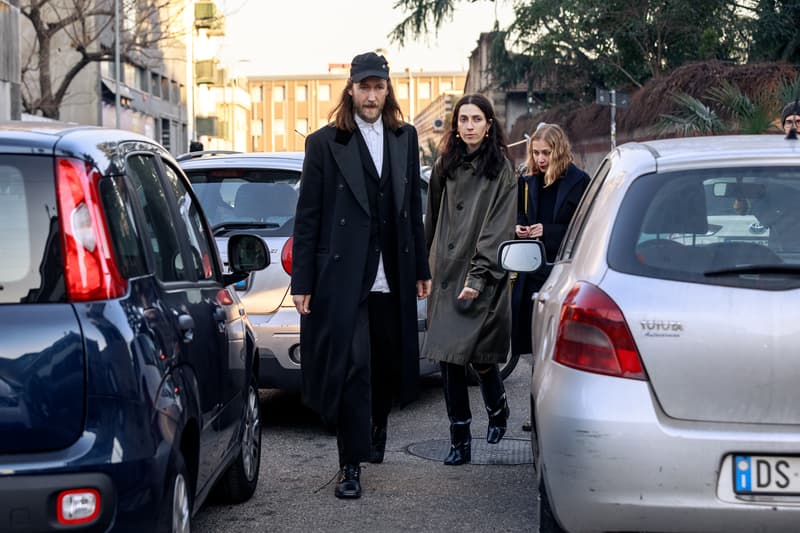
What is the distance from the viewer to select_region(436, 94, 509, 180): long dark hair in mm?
6730

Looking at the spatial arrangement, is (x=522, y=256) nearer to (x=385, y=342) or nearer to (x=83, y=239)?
(x=385, y=342)

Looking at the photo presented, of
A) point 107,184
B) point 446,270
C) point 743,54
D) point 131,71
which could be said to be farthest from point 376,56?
point 131,71

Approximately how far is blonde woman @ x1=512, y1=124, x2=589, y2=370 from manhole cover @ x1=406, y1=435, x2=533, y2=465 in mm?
506

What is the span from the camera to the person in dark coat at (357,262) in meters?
6.06

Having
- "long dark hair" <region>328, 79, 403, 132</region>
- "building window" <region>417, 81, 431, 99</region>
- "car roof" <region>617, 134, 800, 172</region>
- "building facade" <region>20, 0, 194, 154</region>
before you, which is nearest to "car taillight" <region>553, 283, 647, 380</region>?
"car roof" <region>617, 134, 800, 172</region>

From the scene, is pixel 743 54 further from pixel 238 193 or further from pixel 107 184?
pixel 107 184

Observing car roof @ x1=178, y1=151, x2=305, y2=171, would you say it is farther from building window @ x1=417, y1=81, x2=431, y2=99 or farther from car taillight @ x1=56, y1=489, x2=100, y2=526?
building window @ x1=417, y1=81, x2=431, y2=99

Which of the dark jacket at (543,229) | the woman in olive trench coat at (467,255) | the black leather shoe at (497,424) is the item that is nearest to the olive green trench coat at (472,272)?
the woman in olive trench coat at (467,255)

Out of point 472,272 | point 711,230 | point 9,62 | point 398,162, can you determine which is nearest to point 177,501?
point 711,230

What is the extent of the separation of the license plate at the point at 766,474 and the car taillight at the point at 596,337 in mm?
359

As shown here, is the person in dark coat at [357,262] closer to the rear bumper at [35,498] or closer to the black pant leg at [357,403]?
the black pant leg at [357,403]

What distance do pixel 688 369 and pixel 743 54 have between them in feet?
90.6

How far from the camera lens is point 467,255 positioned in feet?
21.9

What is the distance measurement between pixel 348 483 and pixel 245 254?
1128mm
